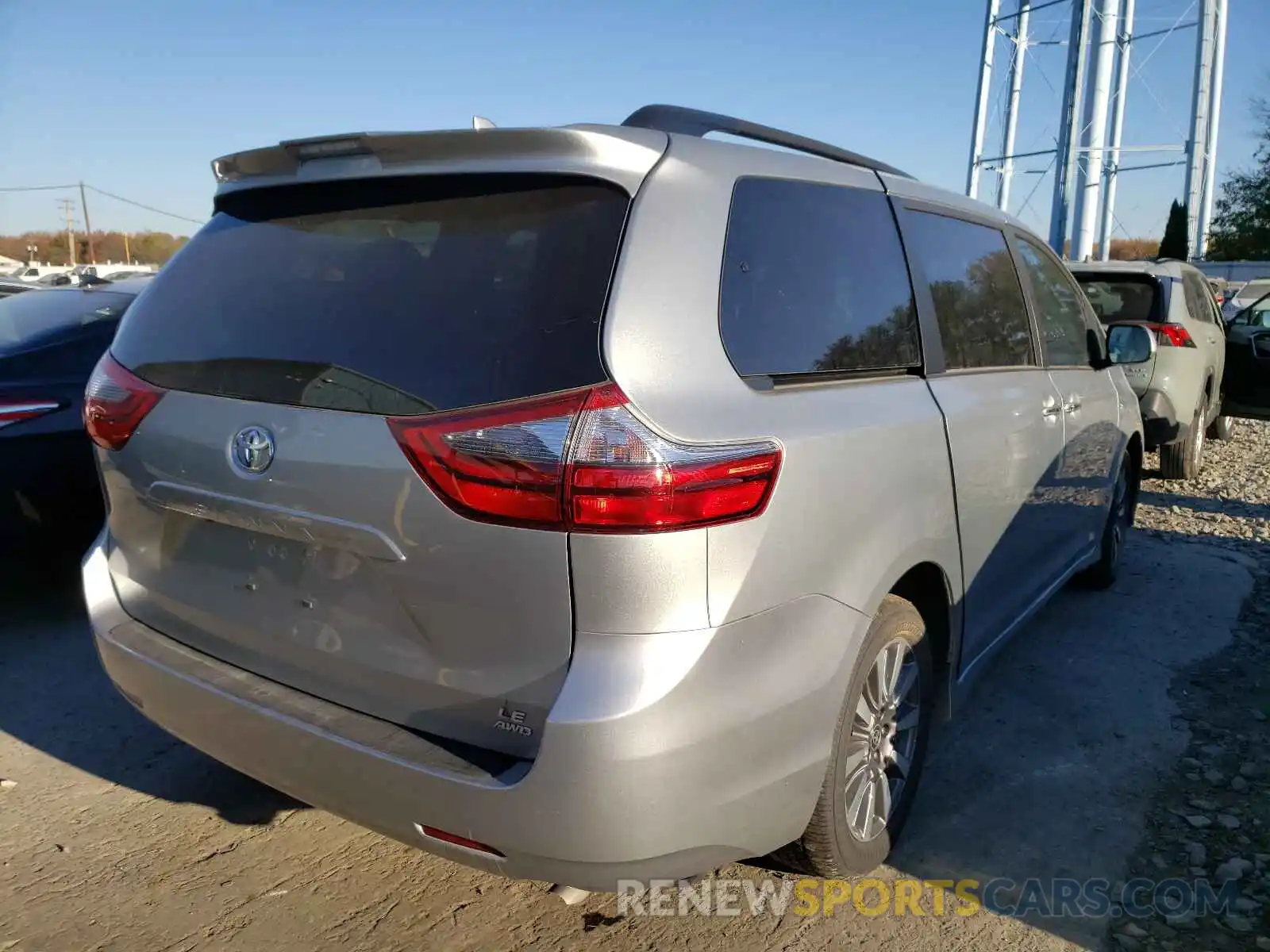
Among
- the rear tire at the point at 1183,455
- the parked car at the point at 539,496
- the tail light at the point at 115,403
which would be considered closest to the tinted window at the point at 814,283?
the parked car at the point at 539,496

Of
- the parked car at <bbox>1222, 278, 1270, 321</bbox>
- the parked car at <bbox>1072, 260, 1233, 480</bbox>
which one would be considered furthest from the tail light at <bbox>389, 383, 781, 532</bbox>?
the parked car at <bbox>1222, 278, 1270, 321</bbox>

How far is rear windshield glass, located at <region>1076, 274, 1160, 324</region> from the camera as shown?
→ 286 inches

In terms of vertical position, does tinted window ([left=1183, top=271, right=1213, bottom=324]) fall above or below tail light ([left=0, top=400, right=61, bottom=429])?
above

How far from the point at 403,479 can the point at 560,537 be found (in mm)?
336

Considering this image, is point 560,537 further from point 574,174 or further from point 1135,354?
point 1135,354

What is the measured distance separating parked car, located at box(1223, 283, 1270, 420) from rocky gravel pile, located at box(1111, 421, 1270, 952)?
339 cm

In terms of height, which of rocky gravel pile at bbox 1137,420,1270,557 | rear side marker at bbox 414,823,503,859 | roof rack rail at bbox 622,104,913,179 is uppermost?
roof rack rail at bbox 622,104,913,179

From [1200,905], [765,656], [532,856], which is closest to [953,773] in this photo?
[1200,905]

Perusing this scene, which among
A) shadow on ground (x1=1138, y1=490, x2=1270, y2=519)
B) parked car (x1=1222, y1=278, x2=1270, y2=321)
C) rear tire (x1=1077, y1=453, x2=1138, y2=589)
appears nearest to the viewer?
rear tire (x1=1077, y1=453, x2=1138, y2=589)

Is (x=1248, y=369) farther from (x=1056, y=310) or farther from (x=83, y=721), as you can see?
(x=83, y=721)

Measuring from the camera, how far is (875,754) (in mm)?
2527

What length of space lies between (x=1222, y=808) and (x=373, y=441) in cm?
288

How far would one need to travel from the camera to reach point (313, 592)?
6.65ft

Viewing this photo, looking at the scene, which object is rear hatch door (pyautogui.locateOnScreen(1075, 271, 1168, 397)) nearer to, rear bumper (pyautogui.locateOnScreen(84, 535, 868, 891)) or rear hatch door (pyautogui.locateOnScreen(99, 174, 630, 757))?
rear bumper (pyautogui.locateOnScreen(84, 535, 868, 891))
